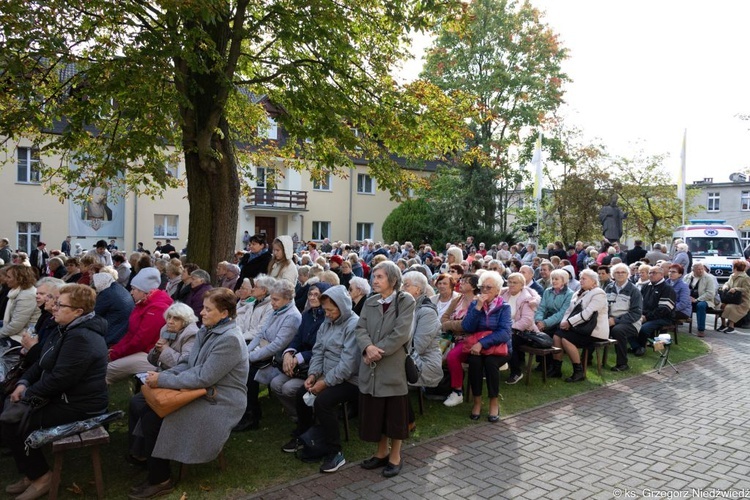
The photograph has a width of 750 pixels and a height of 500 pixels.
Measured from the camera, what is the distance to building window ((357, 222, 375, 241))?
39.1 metres

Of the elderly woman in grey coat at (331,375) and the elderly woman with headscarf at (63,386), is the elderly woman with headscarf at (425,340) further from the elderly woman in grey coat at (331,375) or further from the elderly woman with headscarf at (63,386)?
the elderly woman with headscarf at (63,386)

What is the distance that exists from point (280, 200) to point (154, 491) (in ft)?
103

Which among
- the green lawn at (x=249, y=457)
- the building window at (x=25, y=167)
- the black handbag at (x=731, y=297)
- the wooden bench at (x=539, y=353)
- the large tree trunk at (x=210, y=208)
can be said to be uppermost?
the building window at (x=25, y=167)

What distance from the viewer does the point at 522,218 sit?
32125mm

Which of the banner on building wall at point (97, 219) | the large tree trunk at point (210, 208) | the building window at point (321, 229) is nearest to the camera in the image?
the large tree trunk at point (210, 208)

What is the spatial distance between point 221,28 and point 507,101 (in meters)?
23.1

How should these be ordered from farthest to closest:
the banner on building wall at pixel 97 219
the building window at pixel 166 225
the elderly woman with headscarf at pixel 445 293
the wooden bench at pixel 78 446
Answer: the building window at pixel 166 225
the banner on building wall at pixel 97 219
the elderly woman with headscarf at pixel 445 293
the wooden bench at pixel 78 446

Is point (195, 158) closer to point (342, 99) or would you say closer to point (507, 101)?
point (342, 99)

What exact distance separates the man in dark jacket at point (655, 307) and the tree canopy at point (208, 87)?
4.60 m

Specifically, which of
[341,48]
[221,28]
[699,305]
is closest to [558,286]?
[341,48]

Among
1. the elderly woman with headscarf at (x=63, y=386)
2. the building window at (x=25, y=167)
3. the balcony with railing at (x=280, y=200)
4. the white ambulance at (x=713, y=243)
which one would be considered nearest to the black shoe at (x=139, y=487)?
the elderly woman with headscarf at (x=63, y=386)

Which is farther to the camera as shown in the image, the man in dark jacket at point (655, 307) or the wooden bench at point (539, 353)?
the man in dark jacket at point (655, 307)

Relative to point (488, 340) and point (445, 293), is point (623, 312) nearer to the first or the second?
point (445, 293)

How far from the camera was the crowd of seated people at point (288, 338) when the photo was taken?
452 cm
